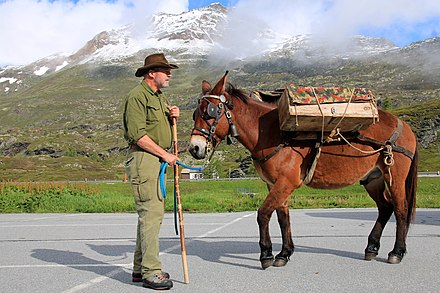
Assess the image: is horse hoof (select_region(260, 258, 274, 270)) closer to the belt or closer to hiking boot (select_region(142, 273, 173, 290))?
hiking boot (select_region(142, 273, 173, 290))

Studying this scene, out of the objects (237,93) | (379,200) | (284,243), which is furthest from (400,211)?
(237,93)

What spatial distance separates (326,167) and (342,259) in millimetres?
1482

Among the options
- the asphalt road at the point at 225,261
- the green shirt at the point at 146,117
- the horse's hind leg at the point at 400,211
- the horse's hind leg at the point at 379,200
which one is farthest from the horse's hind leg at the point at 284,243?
the green shirt at the point at 146,117

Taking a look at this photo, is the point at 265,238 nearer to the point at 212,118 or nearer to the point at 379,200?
the point at 212,118

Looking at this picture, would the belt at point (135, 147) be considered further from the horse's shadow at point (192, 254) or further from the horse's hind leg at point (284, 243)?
the horse's hind leg at point (284, 243)

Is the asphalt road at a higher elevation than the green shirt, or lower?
lower

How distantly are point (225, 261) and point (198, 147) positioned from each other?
202 cm

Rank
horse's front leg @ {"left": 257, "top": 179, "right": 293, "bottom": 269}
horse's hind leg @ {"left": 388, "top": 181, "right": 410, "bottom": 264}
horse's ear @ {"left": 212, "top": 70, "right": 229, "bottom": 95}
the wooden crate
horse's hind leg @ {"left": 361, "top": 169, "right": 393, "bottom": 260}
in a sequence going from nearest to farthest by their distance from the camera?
the wooden crate
horse's front leg @ {"left": 257, "top": 179, "right": 293, "bottom": 269}
horse's ear @ {"left": 212, "top": 70, "right": 229, "bottom": 95}
horse's hind leg @ {"left": 388, "top": 181, "right": 410, "bottom": 264}
horse's hind leg @ {"left": 361, "top": 169, "right": 393, "bottom": 260}

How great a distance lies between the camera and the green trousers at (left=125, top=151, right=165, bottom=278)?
238 inches

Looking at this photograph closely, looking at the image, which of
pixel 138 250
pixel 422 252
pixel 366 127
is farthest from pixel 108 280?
pixel 422 252

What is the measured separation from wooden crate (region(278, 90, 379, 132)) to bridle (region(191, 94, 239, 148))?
678 mm

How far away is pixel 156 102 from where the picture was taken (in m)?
6.24

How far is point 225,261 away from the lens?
762 centimetres

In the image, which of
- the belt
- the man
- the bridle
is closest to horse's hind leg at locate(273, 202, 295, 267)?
the bridle
